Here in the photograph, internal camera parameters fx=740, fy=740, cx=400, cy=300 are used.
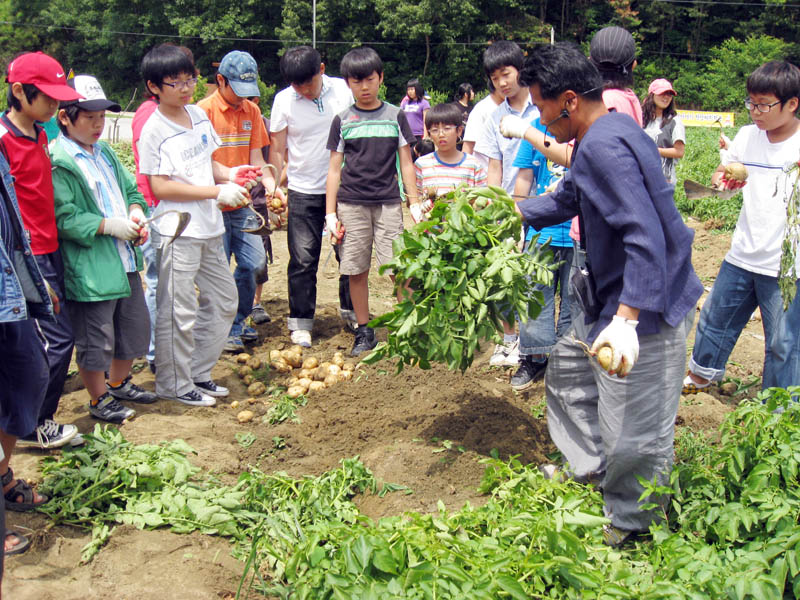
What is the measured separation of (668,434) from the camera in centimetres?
291

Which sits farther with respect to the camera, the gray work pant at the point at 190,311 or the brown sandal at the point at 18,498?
the gray work pant at the point at 190,311

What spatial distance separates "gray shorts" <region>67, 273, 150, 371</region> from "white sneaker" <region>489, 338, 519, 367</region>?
2.20m

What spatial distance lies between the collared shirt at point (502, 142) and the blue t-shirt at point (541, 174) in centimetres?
20

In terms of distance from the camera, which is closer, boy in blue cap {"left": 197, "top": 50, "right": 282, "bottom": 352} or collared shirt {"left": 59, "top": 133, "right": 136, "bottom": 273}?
collared shirt {"left": 59, "top": 133, "right": 136, "bottom": 273}

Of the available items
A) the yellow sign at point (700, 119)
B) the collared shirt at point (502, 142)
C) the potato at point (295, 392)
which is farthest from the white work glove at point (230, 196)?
the yellow sign at point (700, 119)

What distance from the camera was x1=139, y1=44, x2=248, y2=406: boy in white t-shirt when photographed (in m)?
4.04

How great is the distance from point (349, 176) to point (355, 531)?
3.03 m

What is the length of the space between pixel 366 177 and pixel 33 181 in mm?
2186

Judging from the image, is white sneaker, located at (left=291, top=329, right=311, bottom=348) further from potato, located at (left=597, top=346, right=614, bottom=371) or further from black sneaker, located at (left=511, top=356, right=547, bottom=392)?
potato, located at (left=597, top=346, right=614, bottom=371)

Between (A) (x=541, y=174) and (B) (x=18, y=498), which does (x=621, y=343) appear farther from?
(B) (x=18, y=498)

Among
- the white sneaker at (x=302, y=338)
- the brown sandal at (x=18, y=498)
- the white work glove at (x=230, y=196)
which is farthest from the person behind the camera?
the white sneaker at (x=302, y=338)

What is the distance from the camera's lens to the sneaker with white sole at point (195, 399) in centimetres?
442

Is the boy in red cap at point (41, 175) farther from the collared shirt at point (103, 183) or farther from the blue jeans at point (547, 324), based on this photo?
the blue jeans at point (547, 324)

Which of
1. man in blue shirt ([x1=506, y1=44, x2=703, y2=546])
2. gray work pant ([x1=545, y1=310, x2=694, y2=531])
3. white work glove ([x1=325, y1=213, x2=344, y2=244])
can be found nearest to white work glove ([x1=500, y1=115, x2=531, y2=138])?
man in blue shirt ([x1=506, y1=44, x2=703, y2=546])
